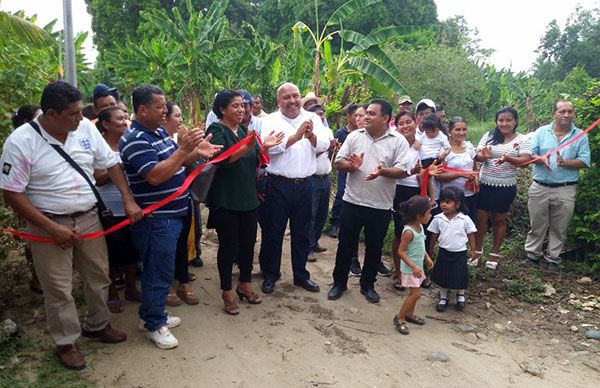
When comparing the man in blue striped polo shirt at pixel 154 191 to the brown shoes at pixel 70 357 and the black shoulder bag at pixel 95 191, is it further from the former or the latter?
the brown shoes at pixel 70 357

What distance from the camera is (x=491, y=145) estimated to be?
18.1 feet

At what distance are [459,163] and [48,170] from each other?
4040 millimetres

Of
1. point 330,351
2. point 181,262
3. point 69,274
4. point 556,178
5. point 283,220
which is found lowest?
point 330,351

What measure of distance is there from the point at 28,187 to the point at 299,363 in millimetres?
2305

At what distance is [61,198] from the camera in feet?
10.2

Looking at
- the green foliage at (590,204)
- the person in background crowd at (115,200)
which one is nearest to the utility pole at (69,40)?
the person in background crowd at (115,200)

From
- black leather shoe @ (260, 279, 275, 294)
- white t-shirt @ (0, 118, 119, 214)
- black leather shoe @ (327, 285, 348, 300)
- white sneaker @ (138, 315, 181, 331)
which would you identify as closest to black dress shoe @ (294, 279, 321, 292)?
black leather shoe @ (327, 285, 348, 300)

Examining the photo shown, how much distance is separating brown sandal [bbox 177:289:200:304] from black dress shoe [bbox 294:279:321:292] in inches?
43.1

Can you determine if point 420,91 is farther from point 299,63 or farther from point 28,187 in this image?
point 28,187

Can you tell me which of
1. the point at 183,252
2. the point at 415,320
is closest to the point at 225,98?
the point at 183,252

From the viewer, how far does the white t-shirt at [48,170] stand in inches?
115

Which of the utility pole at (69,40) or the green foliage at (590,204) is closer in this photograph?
the green foliage at (590,204)

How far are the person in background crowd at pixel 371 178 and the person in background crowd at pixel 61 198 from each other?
2125mm

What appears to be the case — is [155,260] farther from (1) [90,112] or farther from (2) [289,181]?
(1) [90,112]
